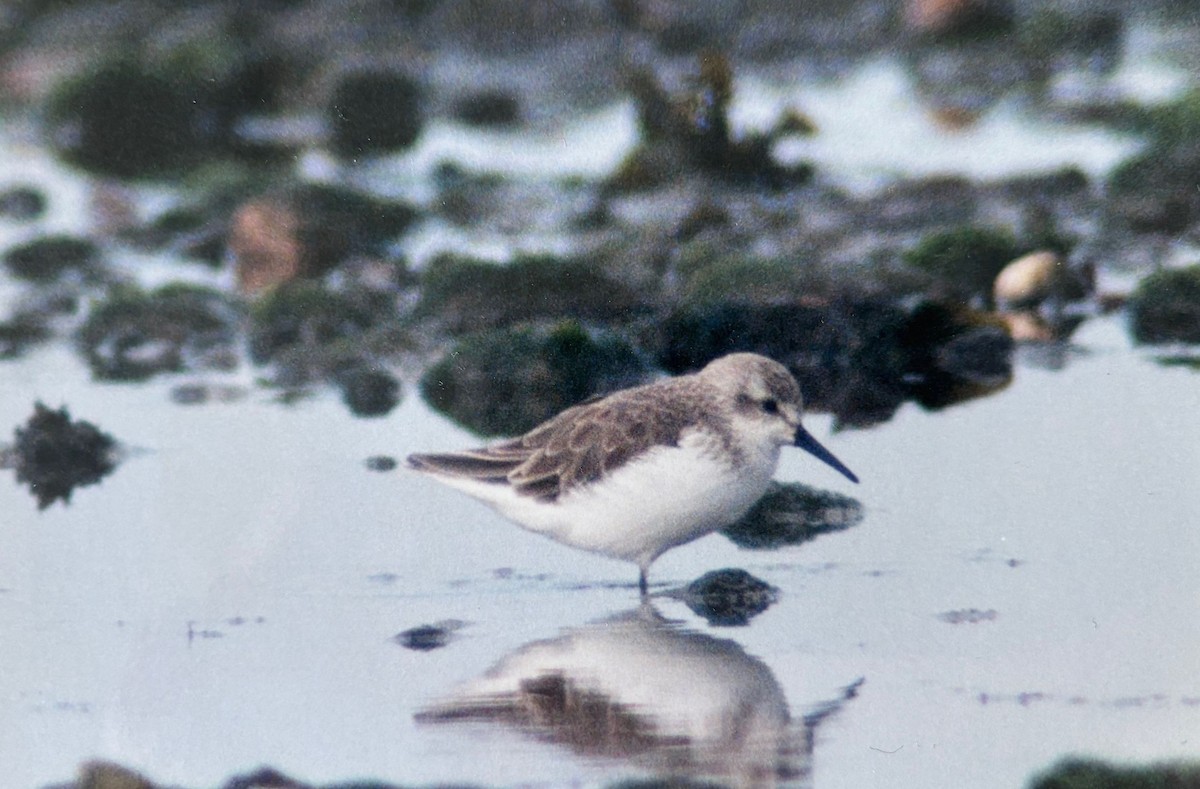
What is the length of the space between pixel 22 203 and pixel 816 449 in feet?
27.1

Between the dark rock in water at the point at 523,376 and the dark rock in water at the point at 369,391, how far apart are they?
0.80 feet

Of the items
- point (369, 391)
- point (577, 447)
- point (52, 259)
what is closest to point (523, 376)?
point (369, 391)

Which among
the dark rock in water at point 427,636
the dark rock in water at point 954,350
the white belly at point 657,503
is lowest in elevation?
the dark rock in water at point 427,636

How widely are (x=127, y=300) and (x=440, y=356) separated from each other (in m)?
2.23

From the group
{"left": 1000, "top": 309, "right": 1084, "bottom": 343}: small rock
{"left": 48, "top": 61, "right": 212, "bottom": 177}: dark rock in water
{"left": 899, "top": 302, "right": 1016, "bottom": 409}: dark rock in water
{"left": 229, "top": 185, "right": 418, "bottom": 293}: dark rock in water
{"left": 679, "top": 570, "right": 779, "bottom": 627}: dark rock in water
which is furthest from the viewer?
{"left": 48, "top": 61, "right": 212, "bottom": 177}: dark rock in water

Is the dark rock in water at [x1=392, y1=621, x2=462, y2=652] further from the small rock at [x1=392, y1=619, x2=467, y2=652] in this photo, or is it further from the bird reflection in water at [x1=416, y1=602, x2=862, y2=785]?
the bird reflection in water at [x1=416, y1=602, x2=862, y2=785]

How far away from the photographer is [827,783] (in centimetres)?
425

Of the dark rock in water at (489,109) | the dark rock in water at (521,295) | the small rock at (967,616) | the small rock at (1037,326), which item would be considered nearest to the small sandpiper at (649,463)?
the small rock at (967,616)

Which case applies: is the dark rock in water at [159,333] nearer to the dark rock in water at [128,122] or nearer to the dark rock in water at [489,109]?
the dark rock in water at [128,122]

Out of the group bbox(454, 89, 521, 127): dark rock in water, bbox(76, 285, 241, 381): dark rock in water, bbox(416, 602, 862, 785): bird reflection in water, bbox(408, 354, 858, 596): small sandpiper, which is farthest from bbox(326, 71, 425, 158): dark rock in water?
bbox(416, 602, 862, 785): bird reflection in water

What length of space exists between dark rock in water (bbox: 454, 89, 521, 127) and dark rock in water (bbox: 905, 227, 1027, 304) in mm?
4312

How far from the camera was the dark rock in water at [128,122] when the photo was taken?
1305cm

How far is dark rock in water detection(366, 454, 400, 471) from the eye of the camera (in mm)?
7215

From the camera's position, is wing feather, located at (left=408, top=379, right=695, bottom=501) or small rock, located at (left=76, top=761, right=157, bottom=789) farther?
wing feather, located at (left=408, top=379, right=695, bottom=501)
